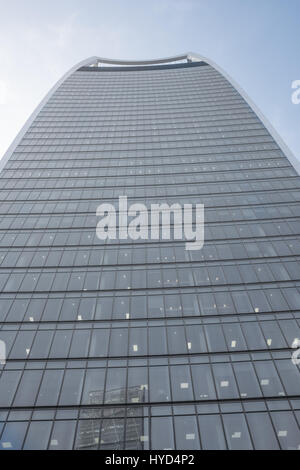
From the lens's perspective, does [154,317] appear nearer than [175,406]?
No

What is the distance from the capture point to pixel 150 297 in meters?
25.7

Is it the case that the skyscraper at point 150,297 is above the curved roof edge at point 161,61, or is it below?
below

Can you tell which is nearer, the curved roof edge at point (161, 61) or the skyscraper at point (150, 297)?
the skyscraper at point (150, 297)

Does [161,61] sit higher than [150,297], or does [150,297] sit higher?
[161,61]

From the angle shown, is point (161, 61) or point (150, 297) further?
point (161, 61)

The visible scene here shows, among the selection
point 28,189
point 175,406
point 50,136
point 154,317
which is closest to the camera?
point 175,406

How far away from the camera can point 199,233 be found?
32.2 meters

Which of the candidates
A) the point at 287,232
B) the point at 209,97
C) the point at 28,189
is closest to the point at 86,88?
the point at 209,97

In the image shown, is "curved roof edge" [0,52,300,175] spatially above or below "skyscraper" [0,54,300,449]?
above

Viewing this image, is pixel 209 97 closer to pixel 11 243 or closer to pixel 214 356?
pixel 11 243

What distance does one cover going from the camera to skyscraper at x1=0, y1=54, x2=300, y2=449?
17.5 metres

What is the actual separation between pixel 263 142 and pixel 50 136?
104 ft

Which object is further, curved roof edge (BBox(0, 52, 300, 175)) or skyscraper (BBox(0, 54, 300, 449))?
curved roof edge (BBox(0, 52, 300, 175))

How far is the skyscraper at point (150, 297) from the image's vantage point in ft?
57.5
